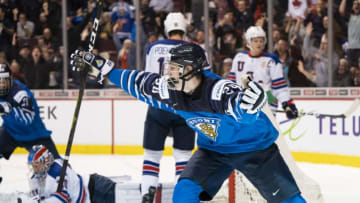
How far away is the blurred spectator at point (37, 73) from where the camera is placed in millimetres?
8398

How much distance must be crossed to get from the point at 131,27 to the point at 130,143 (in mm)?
1481

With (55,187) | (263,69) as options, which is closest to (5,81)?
(55,187)

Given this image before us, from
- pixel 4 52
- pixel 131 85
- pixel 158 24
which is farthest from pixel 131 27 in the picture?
pixel 131 85

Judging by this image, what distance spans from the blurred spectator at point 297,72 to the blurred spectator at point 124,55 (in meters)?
2.09

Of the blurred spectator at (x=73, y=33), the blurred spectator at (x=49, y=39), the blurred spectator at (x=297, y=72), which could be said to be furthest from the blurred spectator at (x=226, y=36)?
the blurred spectator at (x=49, y=39)

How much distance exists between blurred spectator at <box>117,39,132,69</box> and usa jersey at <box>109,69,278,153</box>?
5.22 meters

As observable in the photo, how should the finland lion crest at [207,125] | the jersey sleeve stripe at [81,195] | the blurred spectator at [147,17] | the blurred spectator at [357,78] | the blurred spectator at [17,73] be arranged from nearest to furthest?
the finland lion crest at [207,125]
the jersey sleeve stripe at [81,195]
the blurred spectator at [357,78]
the blurred spectator at [147,17]
the blurred spectator at [17,73]

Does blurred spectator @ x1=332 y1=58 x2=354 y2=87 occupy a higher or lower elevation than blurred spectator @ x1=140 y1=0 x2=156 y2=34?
lower

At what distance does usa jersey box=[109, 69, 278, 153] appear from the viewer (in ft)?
8.70

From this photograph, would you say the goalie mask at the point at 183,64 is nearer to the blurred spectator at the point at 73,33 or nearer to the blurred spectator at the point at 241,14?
the blurred spectator at the point at 241,14

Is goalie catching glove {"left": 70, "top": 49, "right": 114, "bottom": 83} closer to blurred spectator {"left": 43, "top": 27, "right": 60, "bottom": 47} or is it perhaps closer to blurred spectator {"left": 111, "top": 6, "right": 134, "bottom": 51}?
blurred spectator {"left": 111, "top": 6, "right": 134, "bottom": 51}

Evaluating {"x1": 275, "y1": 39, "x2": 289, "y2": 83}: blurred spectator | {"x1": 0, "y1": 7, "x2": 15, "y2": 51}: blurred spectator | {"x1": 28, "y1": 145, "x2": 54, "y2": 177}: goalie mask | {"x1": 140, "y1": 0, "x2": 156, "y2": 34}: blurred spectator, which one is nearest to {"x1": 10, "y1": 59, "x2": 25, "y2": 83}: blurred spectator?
{"x1": 0, "y1": 7, "x2": 15, "y2": 51}: blurred spectator

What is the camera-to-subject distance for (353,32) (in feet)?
22.6

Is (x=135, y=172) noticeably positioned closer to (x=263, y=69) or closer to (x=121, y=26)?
(x=263, y=69)
